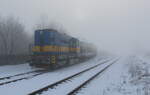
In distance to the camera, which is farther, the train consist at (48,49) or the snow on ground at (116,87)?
the train consist at (48,49)

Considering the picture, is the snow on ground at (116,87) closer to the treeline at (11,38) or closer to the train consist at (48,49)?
the train consist at (48,49)

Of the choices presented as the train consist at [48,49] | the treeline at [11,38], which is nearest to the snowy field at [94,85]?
the train consist at [48,49]

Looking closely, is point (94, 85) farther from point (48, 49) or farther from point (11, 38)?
point (11, 38)

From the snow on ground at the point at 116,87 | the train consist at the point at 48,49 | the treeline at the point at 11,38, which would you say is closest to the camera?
the snow on ground at the point at 116,87

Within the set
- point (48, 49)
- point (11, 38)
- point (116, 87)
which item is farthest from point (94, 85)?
point (11, 38)

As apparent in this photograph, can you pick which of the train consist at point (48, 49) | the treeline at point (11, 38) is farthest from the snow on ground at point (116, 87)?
the treeline at point (11, 38)

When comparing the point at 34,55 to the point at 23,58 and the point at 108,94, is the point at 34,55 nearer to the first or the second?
the point at 23,58

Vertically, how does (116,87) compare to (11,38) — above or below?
below

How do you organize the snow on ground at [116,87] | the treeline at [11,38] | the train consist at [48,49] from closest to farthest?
the snow on ground at [116,87]
the train consist at [48,49]
the treeline at [11,38]

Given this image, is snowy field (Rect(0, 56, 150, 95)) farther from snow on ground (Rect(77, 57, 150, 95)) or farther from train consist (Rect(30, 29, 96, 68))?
train consist (Rect(30, 29, 96, 68))

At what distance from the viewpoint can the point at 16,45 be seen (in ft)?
166

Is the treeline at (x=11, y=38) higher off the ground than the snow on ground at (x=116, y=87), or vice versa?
the treeline at (x=11, y=38)

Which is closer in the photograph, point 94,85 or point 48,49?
point 94,85

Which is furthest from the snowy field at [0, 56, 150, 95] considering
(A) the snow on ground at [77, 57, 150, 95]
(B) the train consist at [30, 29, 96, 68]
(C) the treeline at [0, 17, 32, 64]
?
(C) the treeline at [0, 17, 32, 64]
